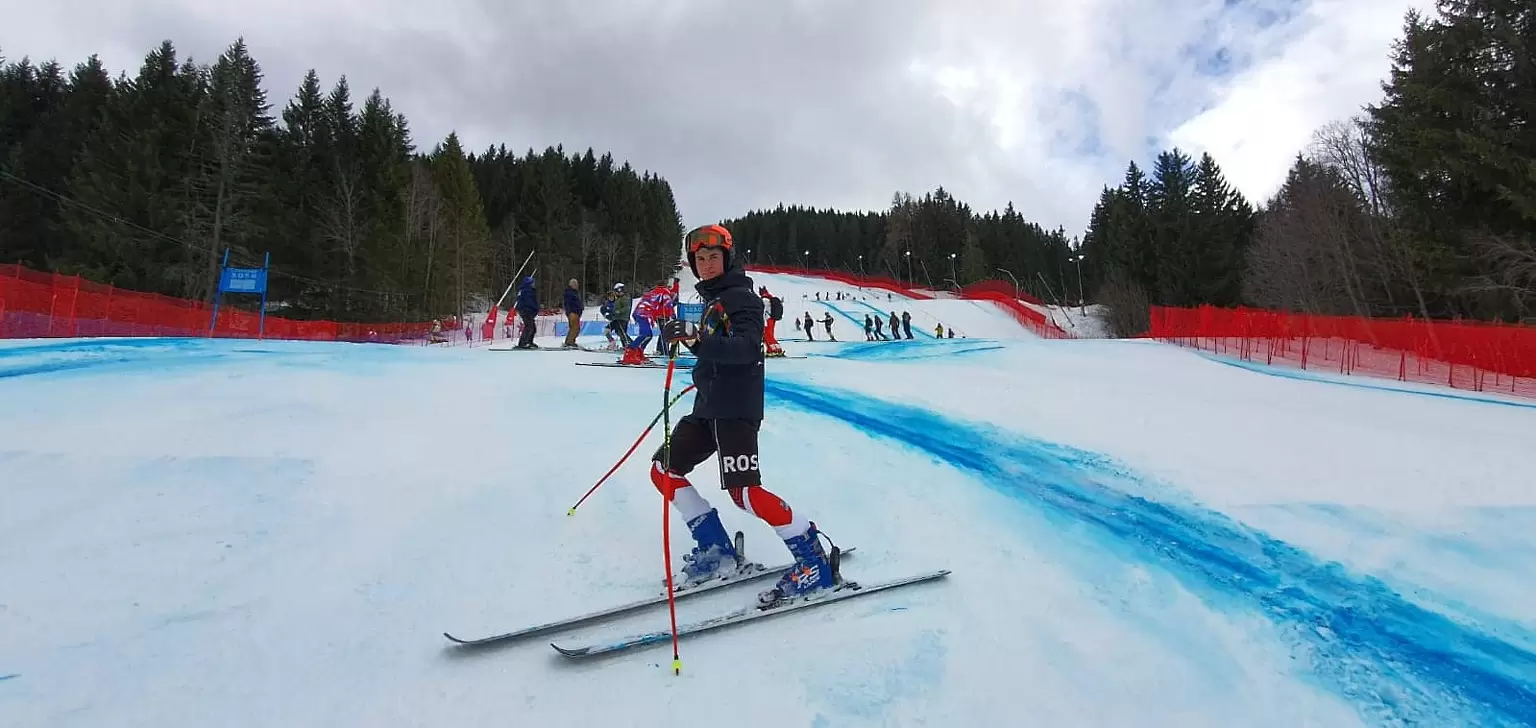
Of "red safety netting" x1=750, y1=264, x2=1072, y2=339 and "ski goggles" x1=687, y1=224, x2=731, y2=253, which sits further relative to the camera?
"red safety netting" x1=750, y1=264, x2=1072, y2=339

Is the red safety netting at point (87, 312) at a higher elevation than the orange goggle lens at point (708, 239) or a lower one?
lower

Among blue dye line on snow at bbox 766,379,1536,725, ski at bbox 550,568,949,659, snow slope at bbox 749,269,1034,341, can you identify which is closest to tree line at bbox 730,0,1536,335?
snow slope at bbox 749,269,1034,341

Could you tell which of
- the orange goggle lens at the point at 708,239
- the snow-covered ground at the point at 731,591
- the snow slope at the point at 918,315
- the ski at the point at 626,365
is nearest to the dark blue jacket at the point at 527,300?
the ski at the point at 626,365

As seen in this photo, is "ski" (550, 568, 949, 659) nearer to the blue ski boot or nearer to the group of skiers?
the blue ski boot

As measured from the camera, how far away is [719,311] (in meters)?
2.97

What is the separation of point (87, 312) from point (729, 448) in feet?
65.2

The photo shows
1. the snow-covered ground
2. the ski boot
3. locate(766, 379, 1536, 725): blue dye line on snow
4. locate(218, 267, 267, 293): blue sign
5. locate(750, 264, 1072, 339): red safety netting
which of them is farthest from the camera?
locate(750, 264, 1072, 339): red safety netting

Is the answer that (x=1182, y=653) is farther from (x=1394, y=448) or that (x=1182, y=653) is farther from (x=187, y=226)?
(x=187, y=226)

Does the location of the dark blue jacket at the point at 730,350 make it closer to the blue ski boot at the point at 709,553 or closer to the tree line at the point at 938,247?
the blue ski boot at the point at 709,553

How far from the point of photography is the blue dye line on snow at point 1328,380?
10.2 metres

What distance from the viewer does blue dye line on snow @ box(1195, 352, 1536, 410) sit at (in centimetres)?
1024

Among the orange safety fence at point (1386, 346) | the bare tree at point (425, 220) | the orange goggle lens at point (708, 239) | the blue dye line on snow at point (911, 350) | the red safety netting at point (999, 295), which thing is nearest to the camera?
the orange goggle lens at point (708, 239)

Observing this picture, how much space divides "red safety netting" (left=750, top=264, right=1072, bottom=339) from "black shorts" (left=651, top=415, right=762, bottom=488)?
131ft

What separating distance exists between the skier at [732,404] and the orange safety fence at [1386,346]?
15.7 m
